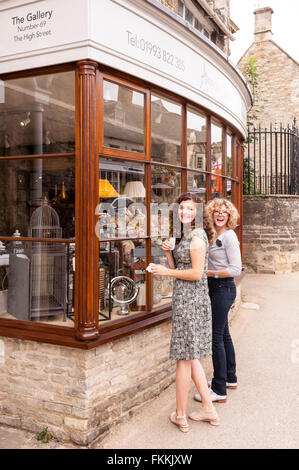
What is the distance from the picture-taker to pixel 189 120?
510 centimetres

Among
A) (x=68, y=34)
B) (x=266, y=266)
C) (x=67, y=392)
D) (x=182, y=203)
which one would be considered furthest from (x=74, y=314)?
(x=266, y=266)

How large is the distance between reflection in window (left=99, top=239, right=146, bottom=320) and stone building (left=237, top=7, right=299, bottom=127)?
16.1 m

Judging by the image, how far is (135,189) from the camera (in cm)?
441

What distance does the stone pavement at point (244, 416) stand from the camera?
3.49 metres

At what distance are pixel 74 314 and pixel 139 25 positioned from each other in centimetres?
275

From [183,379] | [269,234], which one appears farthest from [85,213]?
[269,234]

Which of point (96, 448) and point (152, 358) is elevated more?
point (152, 358)

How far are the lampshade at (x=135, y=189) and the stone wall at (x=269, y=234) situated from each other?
8.27 meters

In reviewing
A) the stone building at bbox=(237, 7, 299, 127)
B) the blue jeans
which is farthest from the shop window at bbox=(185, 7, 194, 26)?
the stone building at bbox=(237, 7, 299, 127)

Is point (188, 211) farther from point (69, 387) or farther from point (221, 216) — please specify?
point (69, 387)

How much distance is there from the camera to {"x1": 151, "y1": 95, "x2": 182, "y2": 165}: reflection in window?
14.8 feet

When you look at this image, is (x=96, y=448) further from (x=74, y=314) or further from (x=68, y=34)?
(x=68, y=34)

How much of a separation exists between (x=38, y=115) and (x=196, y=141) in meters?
2.01

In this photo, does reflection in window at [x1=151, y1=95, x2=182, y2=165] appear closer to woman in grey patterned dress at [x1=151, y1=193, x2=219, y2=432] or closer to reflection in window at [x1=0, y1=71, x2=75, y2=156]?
reflection in window at [x1=0, y1=71, x2=75, y2=156]
